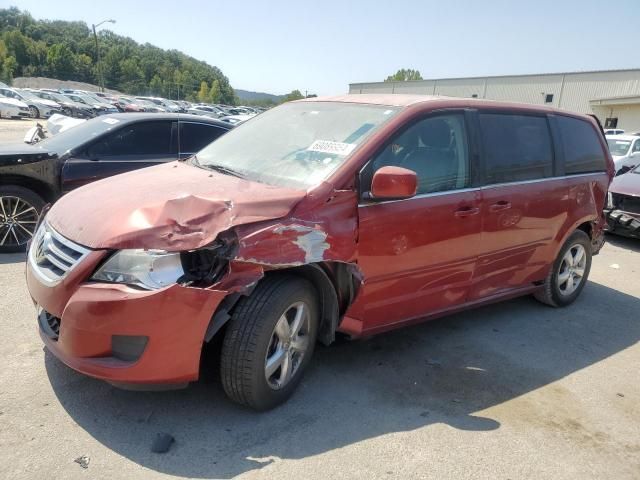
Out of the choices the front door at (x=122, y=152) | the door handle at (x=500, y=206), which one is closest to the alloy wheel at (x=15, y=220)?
the front door at (x=122, y=152)

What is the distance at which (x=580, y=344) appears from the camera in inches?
173

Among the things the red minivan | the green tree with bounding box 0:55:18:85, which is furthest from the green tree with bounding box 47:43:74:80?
the red minivan

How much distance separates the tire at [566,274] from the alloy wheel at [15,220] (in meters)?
5.19

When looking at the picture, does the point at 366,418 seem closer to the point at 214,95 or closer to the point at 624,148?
the point at 624,148

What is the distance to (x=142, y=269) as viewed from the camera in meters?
2.57

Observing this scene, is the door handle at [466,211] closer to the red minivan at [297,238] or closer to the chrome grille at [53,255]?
the red minivan at [297,238]

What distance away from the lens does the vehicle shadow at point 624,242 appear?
27.3 ft

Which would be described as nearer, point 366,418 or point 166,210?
point 166,210

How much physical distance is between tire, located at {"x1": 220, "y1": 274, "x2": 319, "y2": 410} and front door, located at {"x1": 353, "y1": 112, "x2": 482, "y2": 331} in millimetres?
500

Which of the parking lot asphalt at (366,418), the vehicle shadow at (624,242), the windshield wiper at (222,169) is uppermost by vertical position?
the windshield wiper at (222,169)

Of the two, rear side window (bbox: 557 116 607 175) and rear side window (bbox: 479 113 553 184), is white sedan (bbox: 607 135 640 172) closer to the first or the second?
rear side window (bbox: 557 116 607 175)

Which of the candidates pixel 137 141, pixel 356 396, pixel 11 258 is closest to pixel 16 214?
pixel 11 258

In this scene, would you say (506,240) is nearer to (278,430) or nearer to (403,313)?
(403,313)

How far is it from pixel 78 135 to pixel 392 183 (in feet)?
15.4
